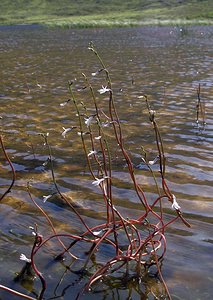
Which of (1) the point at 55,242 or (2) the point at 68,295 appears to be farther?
(1) the point at 55,242

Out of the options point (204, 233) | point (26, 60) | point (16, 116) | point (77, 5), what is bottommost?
point (77, 5)

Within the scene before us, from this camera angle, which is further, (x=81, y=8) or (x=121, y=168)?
(x=81, y=8)

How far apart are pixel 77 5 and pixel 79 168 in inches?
6778

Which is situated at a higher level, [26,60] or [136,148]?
[136,148]

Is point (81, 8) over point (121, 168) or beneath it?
beneath

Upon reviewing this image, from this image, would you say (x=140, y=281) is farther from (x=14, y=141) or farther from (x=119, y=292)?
(x=14, y=141)

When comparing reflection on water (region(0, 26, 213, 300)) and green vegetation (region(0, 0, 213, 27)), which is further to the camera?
green vegetation (region(0, 0, 213, 27))

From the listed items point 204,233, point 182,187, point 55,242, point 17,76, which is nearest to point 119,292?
point 55,242

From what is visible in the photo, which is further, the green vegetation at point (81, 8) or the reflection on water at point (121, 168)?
the green vegetation at point (81, 8)

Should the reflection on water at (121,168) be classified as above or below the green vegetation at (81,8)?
above

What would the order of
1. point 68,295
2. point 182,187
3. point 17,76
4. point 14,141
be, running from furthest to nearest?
point 17,76
point 14,141
point 182,187
point 68,295

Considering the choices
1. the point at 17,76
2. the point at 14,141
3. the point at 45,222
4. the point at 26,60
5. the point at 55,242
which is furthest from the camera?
the point at 26,60

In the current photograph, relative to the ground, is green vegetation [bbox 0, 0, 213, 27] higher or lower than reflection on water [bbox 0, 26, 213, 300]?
lower

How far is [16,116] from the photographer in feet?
45.8
